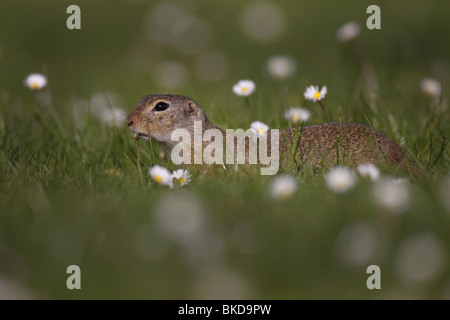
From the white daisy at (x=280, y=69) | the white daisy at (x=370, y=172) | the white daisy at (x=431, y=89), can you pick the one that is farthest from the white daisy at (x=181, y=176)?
the white daisy at (x=280, y=69)

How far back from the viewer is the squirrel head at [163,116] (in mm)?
4840

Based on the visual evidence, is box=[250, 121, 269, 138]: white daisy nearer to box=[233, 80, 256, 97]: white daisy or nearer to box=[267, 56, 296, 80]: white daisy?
box=[233, 80, 256, 97]: white daisy

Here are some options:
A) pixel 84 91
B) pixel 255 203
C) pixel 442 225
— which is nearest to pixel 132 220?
pixel 255 203

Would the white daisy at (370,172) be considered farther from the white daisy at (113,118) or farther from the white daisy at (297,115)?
the white daisy at (113,118)

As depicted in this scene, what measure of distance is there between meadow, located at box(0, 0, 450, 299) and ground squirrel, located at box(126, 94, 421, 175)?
0.17 meters

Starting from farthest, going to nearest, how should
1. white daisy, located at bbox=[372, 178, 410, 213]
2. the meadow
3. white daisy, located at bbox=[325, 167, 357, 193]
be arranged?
white daisy, located at bbox=[325, 167, 357, 193] → white daisy, located at bbox=[372, 178, 410, 213] → the meadow

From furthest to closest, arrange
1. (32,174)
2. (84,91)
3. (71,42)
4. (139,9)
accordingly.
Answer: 1. (139,9)
2. (71,42)
3. (84,91)
4. (32,174)

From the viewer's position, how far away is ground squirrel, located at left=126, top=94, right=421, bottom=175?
14.6 feet

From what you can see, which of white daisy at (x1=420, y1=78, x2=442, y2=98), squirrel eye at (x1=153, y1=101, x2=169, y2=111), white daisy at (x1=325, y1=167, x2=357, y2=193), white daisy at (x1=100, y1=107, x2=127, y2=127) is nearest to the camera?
white daisy at (x1=325, y1=167, x2=357, y2=193)

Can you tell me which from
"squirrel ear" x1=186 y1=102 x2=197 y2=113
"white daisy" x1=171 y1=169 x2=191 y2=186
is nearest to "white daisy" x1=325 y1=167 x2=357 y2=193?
"white daisy" x1=171 y1=169 x2=191 y2=186

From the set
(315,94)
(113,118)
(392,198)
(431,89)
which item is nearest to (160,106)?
(113,118)
